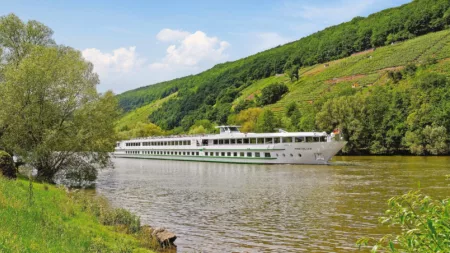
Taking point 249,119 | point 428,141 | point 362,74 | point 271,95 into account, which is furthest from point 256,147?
point 271,95

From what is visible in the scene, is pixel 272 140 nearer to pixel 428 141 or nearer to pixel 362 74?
pixel 428 141

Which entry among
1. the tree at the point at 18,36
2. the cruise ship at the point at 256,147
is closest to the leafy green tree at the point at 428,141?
the cruise ship at the point at 256,147

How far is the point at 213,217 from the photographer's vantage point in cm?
2098

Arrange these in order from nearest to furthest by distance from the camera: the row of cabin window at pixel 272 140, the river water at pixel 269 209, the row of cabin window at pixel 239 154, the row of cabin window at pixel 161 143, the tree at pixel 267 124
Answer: the river water at pixel 269 209
the row of cabin window at pixel 272 140
the row of cabin window at pixel 239 154
the row of cabin window at pixel 161 143
the tree at pixel 267 124

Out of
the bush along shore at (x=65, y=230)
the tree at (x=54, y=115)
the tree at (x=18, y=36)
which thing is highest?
the tree at (x=18, y=36)

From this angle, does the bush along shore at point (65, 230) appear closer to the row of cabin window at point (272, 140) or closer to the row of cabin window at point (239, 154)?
the row of cabin window at point (272, 140)

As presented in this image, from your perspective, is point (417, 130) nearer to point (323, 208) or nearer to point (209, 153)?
point (209, 153)

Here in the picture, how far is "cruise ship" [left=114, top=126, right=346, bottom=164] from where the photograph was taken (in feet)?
189

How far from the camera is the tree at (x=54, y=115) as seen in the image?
95.6 ft

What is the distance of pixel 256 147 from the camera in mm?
A: 62906

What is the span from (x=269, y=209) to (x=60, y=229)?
13.4 metres

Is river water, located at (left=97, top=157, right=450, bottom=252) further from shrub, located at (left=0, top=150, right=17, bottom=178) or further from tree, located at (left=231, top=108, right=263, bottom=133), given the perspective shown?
tree, located at (left=231, top=108, right=263, bottom=133)

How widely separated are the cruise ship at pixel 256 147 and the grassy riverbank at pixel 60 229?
4334cm

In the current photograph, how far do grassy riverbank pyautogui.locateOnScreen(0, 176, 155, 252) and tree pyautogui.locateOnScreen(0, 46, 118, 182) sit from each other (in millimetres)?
12977
